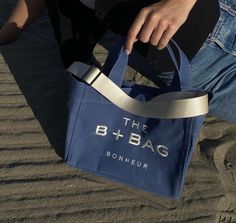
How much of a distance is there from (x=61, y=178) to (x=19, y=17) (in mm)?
1050

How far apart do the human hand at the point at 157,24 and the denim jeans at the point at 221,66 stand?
18.2 inches

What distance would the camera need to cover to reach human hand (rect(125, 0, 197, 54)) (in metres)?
1.90

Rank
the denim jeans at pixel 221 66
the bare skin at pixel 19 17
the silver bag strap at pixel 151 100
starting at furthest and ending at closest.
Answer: the bare skin at pixel 19 17 < the denim jeans at pixel 221 66 < the silver bag strap at pixel 151 100

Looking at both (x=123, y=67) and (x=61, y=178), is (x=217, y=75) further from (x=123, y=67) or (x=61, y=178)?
(x=61, y=178)

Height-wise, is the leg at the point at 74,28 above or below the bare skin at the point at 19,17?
above

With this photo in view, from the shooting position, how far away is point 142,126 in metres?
1.94

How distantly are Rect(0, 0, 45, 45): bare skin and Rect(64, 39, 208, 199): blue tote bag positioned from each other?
89cm

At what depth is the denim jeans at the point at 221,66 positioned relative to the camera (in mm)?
2391

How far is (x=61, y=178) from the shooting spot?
200 centimetres

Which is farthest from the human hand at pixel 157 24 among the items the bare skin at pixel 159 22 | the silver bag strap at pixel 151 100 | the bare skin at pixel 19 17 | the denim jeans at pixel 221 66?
the bare skin at pixel 19 17

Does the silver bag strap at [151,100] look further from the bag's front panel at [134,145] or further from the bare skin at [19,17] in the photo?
the bare skin at [19,17]

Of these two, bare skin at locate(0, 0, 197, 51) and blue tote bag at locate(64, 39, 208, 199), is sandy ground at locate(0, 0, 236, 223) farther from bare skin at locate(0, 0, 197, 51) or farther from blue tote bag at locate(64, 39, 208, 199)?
bare skin at locate(0, 0, 197, 51)

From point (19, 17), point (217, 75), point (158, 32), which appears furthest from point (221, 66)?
point (19, 17)

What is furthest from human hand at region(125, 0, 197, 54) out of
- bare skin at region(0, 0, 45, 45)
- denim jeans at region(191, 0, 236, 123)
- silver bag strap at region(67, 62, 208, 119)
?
bare skin at region(0, 0, 45, 45)
